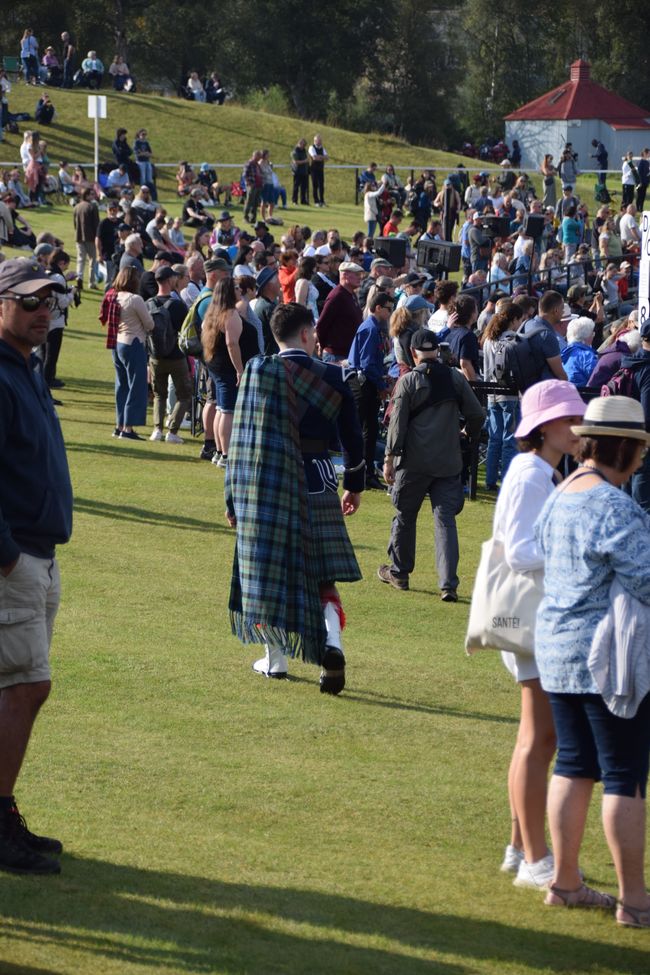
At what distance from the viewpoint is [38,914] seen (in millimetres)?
4590

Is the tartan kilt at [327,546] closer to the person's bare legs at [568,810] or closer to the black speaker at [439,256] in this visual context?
the person's bare legs at [568,810]

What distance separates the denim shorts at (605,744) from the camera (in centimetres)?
454

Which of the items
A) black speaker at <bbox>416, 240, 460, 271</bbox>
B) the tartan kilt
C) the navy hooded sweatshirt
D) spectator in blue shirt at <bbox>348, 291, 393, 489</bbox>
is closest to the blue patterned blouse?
the navy hooded sweatshirt

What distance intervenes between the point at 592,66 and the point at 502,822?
8035cm

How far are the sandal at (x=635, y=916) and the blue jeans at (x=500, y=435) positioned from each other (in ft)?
30.8

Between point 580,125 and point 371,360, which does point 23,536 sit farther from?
point 580,125

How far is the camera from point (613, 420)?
15.3ft

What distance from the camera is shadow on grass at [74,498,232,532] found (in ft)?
39.1

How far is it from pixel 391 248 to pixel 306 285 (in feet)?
20.9

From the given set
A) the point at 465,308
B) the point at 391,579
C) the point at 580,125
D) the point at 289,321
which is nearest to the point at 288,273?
the point at 465,308

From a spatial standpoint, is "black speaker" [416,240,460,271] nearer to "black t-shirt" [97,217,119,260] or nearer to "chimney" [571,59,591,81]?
"black t-shirt" [97,217,119,260]

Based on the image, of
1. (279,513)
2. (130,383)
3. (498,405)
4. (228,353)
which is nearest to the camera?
(279,513)

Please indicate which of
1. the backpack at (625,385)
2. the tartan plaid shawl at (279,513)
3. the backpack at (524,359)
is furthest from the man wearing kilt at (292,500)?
the backpack at (524,359)

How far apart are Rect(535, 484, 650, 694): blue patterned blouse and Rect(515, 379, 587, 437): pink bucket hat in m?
0.48
